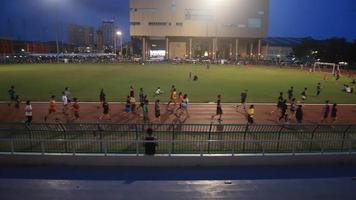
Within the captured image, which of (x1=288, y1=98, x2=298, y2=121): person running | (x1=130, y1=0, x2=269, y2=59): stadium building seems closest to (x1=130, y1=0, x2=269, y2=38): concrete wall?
(x1=130, y1=0, x2=269, y2=59): stadium building

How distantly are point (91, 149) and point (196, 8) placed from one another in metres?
93.0

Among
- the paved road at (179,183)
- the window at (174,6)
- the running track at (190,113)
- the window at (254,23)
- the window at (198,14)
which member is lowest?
the paved road at (179,183)

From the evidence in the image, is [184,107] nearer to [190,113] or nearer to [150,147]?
[190,113]

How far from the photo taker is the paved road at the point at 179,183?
967 centimetres

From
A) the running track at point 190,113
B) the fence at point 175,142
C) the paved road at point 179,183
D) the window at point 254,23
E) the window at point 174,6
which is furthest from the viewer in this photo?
the window at point 254,23

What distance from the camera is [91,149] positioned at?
12.4 meters

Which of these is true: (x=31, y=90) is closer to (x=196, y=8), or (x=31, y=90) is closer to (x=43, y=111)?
(x=43, y=111)

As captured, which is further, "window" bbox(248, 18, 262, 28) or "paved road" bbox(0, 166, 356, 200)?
"window" bbox(248, 18, 262, 28)

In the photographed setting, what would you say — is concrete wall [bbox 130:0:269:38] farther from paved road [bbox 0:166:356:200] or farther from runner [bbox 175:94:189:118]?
paved road [bbox 0:166:356:200]

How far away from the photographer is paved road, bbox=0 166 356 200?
381 inches

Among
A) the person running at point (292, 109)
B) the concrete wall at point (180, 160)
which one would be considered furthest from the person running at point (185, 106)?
the concrete wall at point (180, 160)

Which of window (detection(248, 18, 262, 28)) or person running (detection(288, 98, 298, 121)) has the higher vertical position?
window (detection(248, 18, 262, 28))

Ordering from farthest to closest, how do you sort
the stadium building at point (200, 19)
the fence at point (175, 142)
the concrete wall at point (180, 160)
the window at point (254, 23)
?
the window at point (254, 23) → the stadium building at point (200, 19) → the fence at point (175, 142) → the concrete wall at point (180, 160)

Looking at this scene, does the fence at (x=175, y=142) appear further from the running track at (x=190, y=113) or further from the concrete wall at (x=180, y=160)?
the running track at (x=190, y=113)
